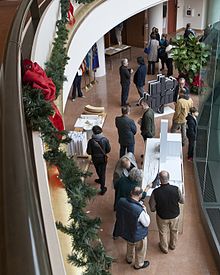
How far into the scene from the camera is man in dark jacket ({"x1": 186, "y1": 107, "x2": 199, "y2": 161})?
8867 mm

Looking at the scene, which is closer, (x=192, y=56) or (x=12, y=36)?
(x=12, y=36)

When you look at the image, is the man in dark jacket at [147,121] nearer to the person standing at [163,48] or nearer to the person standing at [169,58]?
the person standing at [169,58]

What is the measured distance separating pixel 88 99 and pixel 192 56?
3444 millimetres

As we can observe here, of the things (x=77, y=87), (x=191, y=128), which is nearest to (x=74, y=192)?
(x=191, y=128)

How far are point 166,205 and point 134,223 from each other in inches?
25.5

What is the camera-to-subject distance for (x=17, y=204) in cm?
98

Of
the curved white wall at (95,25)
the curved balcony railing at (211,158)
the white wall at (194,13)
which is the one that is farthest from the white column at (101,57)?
the white wall at (194,13)

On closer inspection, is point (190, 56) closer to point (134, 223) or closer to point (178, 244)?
point (178, 244)

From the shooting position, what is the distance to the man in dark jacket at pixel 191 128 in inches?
349

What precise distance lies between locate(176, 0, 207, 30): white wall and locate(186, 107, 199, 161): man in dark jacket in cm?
1116

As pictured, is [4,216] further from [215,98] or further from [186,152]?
[186,152]

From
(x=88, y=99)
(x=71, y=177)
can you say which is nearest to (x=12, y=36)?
(x=71, y=177)

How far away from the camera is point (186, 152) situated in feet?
31.8

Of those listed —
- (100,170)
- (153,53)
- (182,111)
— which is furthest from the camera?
(153,53)
